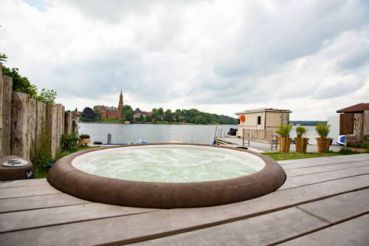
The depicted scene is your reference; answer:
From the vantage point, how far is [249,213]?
4.75 ft

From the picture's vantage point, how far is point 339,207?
1.63 m

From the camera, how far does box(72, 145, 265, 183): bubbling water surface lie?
3.14m

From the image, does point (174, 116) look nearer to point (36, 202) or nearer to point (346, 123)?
point (346, 123)

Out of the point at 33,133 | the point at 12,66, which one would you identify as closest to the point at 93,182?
the point at 33,133

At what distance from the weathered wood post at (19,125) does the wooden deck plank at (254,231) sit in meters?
2.95

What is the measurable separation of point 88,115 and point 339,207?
78820 mm

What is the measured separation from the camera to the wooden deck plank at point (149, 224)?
3.60 feet

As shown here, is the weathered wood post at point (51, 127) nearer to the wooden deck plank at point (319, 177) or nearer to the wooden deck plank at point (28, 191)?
the wooden deck plank at point (28, 191)

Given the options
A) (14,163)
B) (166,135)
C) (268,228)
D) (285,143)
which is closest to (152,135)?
(166,135)

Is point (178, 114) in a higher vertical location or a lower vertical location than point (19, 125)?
higher

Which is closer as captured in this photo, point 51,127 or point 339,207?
point 339,207

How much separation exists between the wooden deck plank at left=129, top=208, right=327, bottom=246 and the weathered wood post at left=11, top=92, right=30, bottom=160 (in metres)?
2.95

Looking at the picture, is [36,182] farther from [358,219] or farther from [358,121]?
[358,121]

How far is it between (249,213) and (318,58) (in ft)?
26.1
